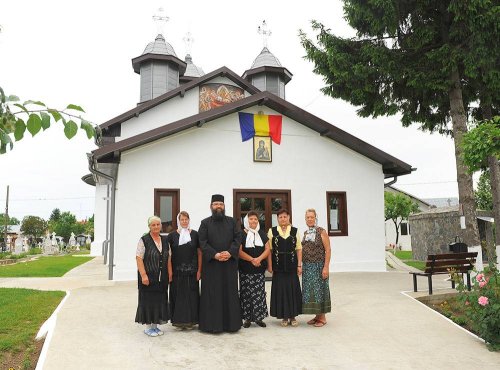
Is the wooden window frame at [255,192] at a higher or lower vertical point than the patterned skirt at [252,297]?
higher

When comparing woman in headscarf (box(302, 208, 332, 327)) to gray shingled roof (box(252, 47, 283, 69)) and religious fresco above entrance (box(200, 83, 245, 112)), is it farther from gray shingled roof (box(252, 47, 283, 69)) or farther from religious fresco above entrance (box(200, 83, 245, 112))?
gray shingled roof (box(252, 47, 283, 69))

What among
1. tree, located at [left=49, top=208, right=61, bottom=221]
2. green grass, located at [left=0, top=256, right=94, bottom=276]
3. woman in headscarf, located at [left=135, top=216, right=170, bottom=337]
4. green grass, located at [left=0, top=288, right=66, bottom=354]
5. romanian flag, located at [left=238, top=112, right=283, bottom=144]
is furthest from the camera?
tree, located at [left=49, top=208, right=61, bottom=221]

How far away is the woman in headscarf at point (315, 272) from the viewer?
257 inches

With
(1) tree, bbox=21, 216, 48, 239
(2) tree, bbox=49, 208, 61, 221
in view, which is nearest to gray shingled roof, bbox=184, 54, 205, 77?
(1) tree, bbox=21, 216, 48, 239

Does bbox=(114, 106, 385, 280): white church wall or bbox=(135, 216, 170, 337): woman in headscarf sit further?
bbox=(114, 106, 385, 280): white church wall

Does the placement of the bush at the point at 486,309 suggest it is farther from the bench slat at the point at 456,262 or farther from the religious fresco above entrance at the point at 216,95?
the religious fresco above entrance at the point at 216,95

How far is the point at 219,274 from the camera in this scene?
6.23 metres

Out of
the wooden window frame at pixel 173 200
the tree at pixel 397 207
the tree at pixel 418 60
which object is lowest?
the wooden window frame at pixel 173 200

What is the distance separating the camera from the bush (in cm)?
563

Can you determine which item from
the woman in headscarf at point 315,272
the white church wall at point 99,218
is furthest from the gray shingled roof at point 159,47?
the woman in headscarf at point 315,272

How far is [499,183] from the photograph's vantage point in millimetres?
13242

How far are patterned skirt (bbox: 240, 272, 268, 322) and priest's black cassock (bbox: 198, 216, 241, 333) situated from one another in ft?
0.79

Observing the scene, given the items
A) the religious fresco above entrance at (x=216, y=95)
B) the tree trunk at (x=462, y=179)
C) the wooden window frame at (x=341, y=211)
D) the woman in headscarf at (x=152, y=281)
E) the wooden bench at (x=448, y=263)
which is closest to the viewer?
the woman in headscarf at (x=152, y=281)

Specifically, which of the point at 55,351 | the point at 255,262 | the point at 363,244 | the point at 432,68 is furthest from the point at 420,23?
the point at 55,351
